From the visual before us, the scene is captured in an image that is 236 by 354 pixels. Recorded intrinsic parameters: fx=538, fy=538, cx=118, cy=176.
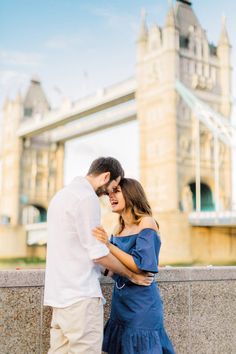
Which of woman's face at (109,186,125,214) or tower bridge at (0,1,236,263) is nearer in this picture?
woman's face at (109,186,125,214)

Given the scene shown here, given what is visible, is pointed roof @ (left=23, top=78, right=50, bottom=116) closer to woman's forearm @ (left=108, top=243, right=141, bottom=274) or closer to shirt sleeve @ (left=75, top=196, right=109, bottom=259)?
woman's forearm @ (left=108, top=243, right=141, bottom=274)

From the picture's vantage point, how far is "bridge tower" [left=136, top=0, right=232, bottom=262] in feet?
92.7

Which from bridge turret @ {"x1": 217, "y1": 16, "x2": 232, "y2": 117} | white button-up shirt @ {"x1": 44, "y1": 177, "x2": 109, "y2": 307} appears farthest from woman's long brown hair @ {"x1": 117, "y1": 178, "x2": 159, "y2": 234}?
bridge turret @ {"x1": 217, "y1": 16, "x2": 232, "y2": 117}

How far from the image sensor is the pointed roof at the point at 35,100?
4888 centimetres

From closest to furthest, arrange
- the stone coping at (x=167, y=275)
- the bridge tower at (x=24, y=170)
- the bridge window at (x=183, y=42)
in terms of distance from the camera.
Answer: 1. the stone coping at (x=167, y=275)
2. the bridge window at (x=183, y=42)
3. the bridge tower at (x=24, y=170)

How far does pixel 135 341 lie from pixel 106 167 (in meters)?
0.73

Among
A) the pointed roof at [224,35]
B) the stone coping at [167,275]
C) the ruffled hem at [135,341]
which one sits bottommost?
the ruffled hem at [135,341]

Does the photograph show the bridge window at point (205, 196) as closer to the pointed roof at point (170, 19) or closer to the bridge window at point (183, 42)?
the bridge window at point (183, 42)

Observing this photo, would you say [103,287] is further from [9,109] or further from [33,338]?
[9,109]

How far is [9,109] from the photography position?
158 feet

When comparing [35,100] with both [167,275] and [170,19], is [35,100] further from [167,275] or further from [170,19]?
[167,275]

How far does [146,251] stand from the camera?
2.22 meters

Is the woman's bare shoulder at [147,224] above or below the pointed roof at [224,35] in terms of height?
below

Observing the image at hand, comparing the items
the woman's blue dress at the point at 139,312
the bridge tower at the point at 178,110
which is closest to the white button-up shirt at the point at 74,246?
the woman's blue dress at the point at 139,312
